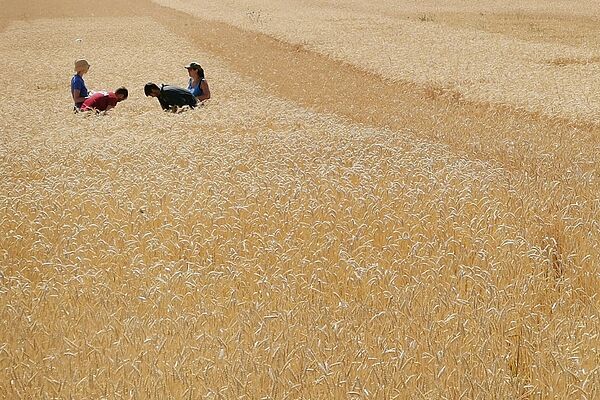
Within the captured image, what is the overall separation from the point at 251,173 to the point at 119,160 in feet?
6.00

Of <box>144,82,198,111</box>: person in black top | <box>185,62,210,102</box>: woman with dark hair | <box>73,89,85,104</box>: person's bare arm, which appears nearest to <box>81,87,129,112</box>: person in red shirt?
<box>73,89,85,104</box>: person's bare arm

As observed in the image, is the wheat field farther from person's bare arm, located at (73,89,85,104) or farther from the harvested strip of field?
the harvested strip of field

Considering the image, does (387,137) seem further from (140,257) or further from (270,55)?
(270,55)

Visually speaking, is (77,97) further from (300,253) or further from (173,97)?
(300,253)

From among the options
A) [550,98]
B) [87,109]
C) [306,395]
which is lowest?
[87,109]

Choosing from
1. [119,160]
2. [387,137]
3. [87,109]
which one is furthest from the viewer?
[87,109]

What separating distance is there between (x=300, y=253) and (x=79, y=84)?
888 centimetres

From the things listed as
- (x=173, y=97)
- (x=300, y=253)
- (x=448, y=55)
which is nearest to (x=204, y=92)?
(x=173, y=97)

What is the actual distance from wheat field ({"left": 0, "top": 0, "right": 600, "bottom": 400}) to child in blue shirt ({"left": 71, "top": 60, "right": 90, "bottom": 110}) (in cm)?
52

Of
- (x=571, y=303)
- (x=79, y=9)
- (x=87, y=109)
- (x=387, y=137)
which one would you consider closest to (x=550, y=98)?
(x=387, y=137)

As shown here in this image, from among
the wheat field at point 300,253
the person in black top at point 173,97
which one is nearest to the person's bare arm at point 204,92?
the wheat field at point 300,253

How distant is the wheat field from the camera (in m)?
3.06

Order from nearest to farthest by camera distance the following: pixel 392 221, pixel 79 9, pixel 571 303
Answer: pixel 571 303
pixel 392 221
pixel 79 9

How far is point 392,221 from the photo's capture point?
524 cm
